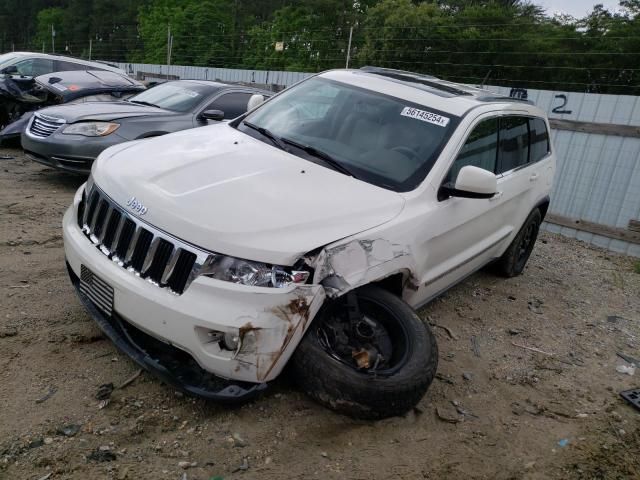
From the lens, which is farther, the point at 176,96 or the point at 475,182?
the point at 176,96

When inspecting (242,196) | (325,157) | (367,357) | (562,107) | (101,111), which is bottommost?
(367,357)

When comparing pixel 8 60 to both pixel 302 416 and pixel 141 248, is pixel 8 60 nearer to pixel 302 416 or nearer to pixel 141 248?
pixel 141 248

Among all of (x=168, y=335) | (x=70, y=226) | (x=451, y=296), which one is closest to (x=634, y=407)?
(x=451, y=296)

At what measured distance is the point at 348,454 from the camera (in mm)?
2529

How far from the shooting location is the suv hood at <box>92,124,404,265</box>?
246 cm

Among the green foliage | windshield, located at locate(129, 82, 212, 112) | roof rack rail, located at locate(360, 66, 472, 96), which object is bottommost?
the green foliage

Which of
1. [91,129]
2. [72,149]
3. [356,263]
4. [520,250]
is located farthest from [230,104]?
[356,263]

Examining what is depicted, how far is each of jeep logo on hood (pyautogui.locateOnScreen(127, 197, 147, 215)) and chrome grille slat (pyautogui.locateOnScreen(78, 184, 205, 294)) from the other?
38 millimetres

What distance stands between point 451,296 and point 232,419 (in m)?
2.70

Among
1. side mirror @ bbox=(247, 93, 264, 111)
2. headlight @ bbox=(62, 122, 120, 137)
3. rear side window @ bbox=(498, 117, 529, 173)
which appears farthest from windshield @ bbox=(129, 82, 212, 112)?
rear side window @ bbox=(498, 117, 529, 173)

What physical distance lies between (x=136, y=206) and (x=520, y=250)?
13.1 ft

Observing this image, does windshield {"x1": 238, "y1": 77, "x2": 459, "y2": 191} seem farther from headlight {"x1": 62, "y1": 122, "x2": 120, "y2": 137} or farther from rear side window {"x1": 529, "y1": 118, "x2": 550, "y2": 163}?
headlight {"x1": 62, "y1": 122, "x2": 120, "y2": 137}

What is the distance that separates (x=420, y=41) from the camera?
1969cm

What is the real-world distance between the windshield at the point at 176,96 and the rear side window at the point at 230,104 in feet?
0.67
